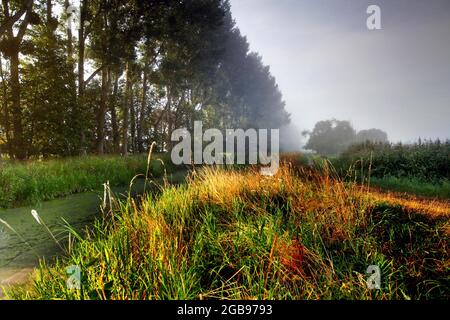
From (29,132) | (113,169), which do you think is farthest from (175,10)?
(113,169)

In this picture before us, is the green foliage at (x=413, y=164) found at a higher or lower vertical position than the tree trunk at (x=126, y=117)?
lower

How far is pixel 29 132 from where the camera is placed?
13281 mm

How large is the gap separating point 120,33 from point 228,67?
1932 centimetres

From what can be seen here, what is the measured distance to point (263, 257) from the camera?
3.12 meters

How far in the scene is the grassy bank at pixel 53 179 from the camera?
23.6ft

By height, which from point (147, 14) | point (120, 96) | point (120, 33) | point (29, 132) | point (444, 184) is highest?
point (147, 14)

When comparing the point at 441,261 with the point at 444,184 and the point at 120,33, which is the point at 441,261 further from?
the point at 120,33

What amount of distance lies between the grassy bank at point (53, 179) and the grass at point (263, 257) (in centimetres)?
435

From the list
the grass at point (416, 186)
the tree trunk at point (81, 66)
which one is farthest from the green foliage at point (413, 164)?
the tree trunk at point (81, 66)

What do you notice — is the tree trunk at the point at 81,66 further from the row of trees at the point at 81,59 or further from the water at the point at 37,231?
the water at the point at 37,231

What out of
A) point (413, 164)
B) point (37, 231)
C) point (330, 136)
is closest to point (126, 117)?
point (37, 231)

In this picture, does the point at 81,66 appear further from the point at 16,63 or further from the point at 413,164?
the point at 413,164

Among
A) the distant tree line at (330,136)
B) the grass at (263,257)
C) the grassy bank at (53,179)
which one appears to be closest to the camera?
the grass at (263,257)

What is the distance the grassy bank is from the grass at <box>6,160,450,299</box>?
4.35 metres
